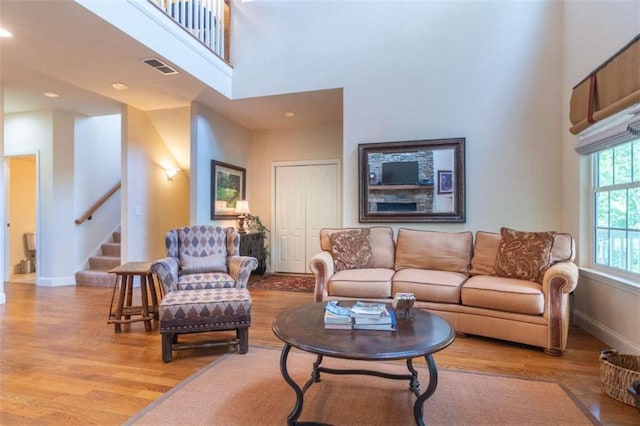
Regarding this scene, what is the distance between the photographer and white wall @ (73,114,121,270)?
17.1 ft

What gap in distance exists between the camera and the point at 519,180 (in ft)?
12.1

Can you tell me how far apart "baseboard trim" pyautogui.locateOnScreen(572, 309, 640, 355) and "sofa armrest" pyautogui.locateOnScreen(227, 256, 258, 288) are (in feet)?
9.73

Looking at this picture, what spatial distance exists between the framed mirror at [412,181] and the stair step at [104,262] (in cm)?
383

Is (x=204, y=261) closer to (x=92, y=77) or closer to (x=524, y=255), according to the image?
(x=92, y=77)

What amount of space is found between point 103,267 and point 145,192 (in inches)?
55.0

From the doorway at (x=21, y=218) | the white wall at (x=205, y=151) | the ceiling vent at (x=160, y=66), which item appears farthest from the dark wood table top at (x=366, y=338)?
the doorway at (x=21, y=218)

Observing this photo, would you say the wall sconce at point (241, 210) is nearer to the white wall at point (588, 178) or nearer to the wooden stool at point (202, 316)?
the wooden stool at point (202, 316)

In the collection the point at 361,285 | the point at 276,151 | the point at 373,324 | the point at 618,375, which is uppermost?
the point at 276,151

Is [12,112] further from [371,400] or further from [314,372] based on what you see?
[371,400]

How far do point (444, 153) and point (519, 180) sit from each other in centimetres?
84

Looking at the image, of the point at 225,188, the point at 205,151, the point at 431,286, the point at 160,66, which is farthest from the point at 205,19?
the point at 431,286

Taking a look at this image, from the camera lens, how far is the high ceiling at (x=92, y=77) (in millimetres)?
2699

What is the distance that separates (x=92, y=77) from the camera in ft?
12.4

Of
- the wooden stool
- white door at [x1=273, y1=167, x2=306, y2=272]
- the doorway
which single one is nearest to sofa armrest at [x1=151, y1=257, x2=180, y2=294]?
the wooden stool
